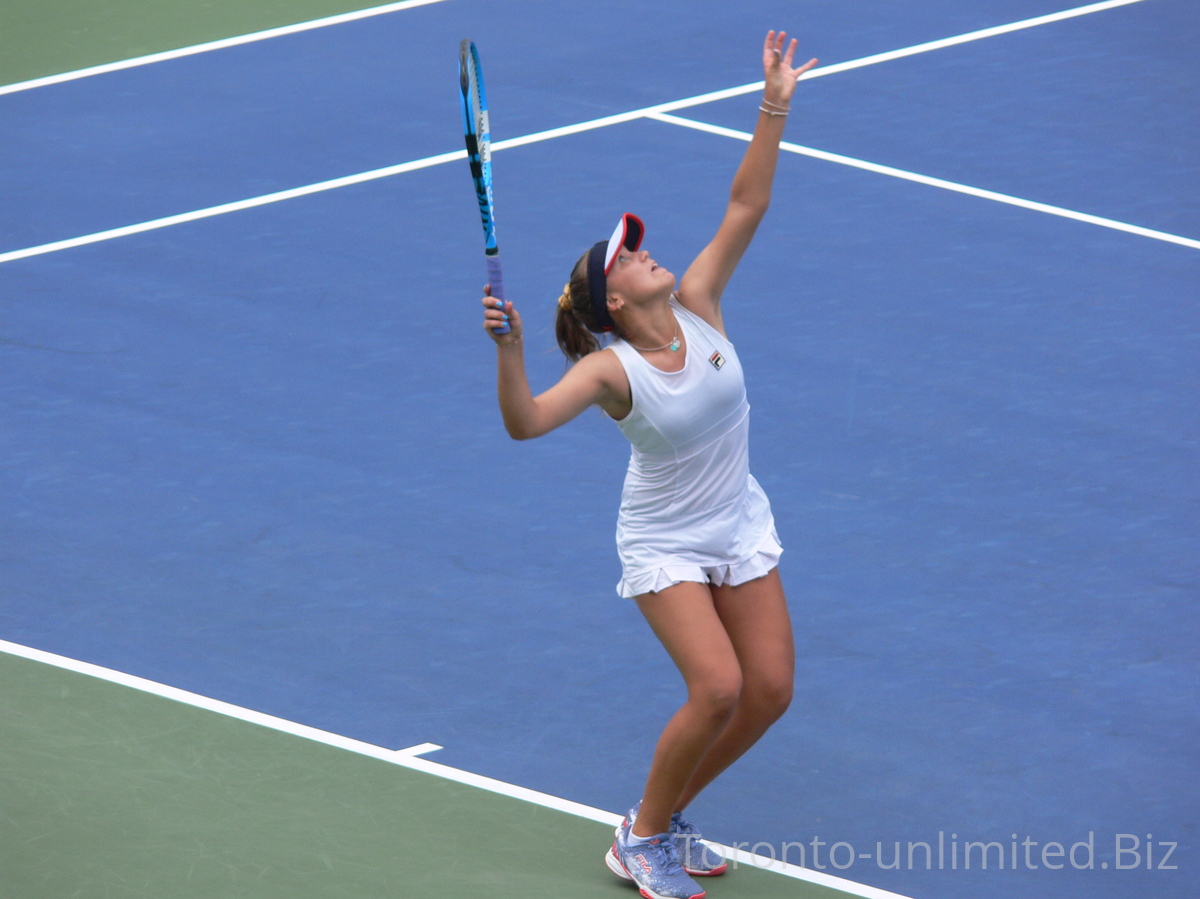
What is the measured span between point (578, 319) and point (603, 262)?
0.79 ft

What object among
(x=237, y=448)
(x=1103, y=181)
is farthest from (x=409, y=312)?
(x=1103, y=181)

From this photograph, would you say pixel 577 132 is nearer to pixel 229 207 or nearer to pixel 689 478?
pixel 229 207

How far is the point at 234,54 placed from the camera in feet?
51.0

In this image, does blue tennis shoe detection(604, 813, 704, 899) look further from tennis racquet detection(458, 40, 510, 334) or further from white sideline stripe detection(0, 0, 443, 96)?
white sideline stripe detection(0, 0, 443, 96)

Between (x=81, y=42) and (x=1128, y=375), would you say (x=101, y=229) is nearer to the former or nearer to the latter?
(x=81, y=42)

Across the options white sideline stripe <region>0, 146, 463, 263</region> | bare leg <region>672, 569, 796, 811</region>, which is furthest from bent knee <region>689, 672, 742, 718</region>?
white sideline stripe <region>0, 146, 463, 263</region>

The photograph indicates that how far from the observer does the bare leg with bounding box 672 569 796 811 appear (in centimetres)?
592

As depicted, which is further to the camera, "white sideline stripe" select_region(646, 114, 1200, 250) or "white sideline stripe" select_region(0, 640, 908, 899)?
"white sideline stripe" select_region(646, 114, 1200, 250)

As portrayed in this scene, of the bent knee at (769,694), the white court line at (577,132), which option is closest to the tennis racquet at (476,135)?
the bent knee at (769,694)

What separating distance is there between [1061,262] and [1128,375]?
1.60 meters

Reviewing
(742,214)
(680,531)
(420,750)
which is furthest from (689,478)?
(420,750)

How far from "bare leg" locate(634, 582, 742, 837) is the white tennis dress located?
74mm

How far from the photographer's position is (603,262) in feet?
19.3

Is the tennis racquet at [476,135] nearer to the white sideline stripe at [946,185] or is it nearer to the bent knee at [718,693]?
the bent knee at [718,693]
